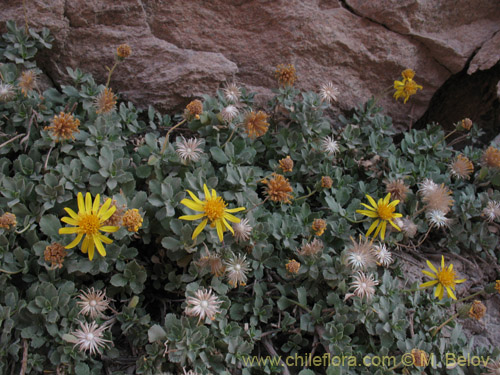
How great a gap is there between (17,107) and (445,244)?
314cm

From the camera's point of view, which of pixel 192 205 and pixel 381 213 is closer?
pixel 192 205

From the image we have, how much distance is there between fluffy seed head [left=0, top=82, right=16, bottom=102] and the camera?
2.80 metres

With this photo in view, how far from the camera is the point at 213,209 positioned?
229 cm

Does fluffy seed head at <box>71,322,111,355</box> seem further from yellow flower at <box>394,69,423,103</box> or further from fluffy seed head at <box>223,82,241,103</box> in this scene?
yellow flower at <box>394,69,423,103</box>

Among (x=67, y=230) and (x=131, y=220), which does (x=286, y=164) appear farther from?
(x=67, y=230)

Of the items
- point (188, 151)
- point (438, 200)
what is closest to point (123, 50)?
point (188, 151)

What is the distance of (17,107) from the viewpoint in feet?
9.37

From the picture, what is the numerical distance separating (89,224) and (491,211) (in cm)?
270

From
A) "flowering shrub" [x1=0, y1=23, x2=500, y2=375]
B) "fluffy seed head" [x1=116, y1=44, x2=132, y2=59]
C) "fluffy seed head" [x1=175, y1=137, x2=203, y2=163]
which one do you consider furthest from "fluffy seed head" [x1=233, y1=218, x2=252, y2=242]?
"fluffy seed head" [x1=116, y1=44, x2=132, y2=59]

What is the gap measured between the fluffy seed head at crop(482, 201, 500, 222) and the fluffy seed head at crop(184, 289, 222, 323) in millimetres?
2111

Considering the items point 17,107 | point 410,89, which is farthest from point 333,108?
point 17,107

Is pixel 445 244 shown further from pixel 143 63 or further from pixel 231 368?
pixel 143 63

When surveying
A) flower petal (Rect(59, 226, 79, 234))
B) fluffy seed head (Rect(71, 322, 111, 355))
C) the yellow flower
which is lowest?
fluffy seed head (Rect(71, 322, 111, 355))

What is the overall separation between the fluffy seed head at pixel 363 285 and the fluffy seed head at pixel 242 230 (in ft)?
2.15
